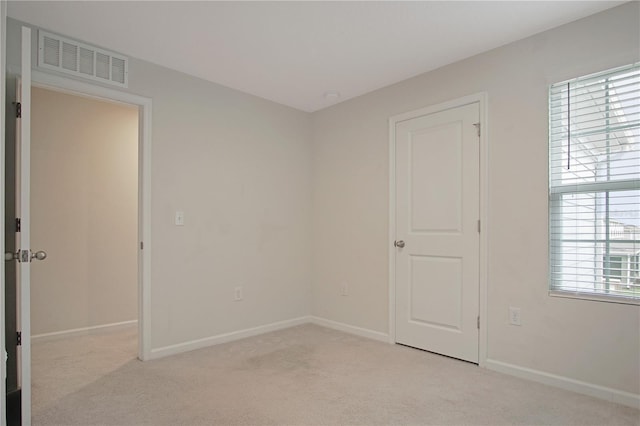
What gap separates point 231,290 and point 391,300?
1506 millimetres

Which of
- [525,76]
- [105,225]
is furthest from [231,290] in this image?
[525,76]

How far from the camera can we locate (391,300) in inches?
141

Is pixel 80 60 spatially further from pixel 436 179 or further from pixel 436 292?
pixel 436 292

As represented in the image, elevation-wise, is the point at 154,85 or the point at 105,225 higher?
the point at 154,85

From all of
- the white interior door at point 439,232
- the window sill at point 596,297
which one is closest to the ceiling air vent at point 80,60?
the white interior door at point 439,232

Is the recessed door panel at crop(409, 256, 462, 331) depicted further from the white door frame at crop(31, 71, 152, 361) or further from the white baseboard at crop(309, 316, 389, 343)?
the white door frame at crop(31, 71, 152, 361)

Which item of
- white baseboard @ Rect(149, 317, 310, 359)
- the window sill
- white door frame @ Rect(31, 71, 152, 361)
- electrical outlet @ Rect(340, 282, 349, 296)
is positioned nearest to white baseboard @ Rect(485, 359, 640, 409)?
the window sill

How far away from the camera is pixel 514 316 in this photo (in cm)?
277

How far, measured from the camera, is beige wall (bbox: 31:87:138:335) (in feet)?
12.1

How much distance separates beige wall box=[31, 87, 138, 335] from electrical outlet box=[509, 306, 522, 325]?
3668 millimetres

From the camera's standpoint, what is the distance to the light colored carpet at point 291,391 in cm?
216

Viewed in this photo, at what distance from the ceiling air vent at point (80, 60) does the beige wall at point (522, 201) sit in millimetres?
2187

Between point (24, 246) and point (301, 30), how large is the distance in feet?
6.84

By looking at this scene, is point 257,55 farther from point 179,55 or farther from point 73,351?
point 73,351
